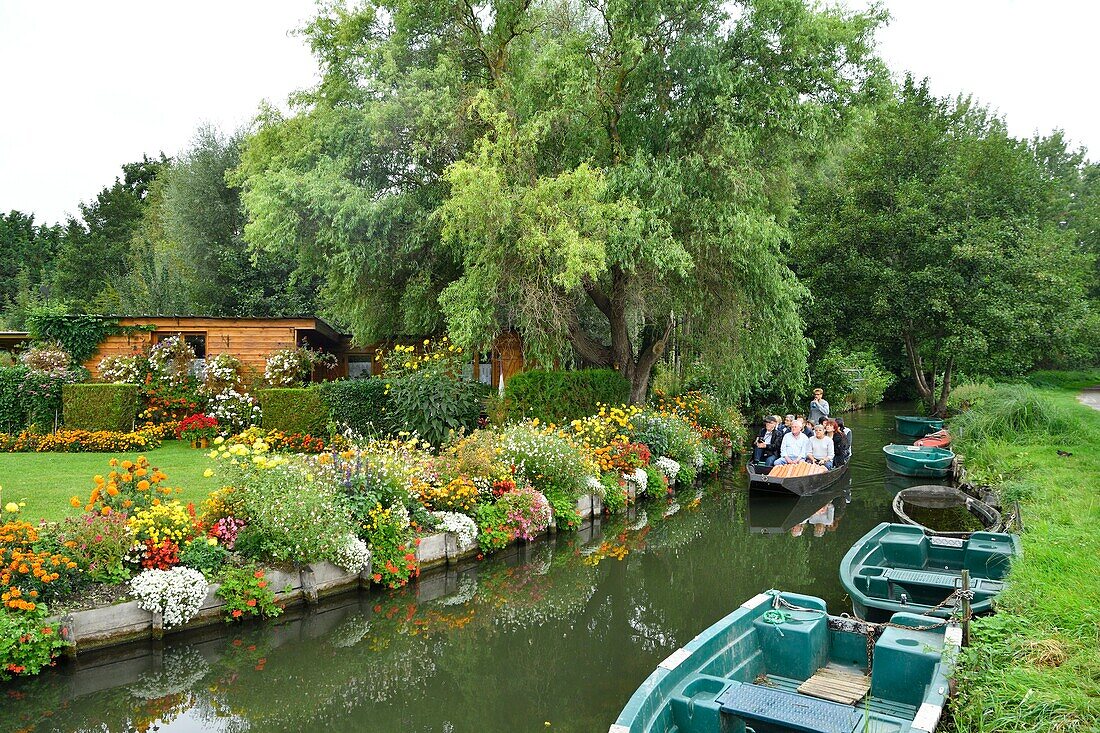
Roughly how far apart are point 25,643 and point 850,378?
29672mm

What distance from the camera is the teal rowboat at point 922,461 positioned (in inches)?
652

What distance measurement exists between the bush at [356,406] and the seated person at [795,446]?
348 inches

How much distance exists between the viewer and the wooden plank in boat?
17.5 ft

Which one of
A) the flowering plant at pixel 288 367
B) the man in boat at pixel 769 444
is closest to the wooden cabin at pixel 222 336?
the flowering plant at pixel 288 367

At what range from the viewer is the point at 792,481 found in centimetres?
1402

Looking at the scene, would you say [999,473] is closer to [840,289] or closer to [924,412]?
[840,289]

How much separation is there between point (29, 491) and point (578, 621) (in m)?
8.97

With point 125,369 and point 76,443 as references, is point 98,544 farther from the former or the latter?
point 125,369

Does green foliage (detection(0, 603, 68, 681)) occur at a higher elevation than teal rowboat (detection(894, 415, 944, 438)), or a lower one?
higher

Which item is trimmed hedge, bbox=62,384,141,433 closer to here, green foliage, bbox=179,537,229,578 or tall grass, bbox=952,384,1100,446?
green foliage, bbox=179,537,229,578

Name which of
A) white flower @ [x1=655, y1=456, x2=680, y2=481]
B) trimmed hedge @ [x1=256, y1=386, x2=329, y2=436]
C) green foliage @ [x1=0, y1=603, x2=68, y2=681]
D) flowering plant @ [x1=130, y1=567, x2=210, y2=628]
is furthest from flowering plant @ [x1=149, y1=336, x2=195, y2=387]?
green foliage @ [x1=0, y1=603, x2=68, y2=681]

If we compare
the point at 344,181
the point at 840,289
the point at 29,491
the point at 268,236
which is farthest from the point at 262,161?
the point at 840,289

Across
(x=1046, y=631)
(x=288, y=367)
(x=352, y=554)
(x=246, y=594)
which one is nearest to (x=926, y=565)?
(x=1046, y=631)

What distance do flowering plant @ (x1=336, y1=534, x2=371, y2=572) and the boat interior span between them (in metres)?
5.56
